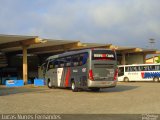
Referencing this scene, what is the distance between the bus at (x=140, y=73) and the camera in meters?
41.2

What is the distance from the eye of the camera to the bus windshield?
848 inches

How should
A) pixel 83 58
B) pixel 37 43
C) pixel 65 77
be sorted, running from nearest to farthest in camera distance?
1. pixel 83 58
2. pixel 65 77
3. pixel 37 43

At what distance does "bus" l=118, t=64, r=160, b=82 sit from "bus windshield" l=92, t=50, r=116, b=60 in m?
20.3

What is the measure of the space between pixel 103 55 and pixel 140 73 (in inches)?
881

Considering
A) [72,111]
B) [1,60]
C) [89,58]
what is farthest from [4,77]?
[72,111]

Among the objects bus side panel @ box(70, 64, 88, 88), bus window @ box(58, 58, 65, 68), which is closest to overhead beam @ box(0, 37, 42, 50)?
bus window @ box(58, 58, 65, 68)

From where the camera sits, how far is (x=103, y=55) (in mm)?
21734

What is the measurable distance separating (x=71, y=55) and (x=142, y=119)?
1477 centimetres

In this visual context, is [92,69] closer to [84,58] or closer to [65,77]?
[84,58]

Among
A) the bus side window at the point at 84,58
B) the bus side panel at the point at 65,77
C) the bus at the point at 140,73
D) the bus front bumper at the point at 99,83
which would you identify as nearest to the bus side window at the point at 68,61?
the bus side panel at the point at 65,77

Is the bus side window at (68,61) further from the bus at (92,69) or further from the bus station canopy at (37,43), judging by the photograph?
the bus station canopy at (37,43)

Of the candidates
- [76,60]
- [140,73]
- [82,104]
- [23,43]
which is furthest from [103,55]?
[140,73]

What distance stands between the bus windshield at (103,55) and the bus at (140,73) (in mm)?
20279

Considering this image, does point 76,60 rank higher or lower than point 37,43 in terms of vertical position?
lower
